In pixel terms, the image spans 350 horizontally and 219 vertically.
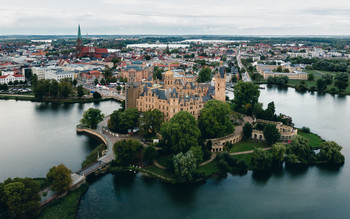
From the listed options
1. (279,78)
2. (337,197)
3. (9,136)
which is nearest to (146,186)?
(337,197)

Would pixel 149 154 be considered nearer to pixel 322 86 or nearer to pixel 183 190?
pixel 183 190

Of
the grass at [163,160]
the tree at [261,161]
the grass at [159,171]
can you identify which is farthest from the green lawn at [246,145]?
the grass at [159,171]

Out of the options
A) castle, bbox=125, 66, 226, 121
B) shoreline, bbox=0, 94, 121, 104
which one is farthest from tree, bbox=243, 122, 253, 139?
shoreline, bbox=0, 94, 121, 104

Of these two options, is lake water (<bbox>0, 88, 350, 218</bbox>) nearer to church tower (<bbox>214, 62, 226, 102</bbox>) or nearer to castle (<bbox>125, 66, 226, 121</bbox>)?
castle (<bbox>125, 66, 226, 121</bbox>)

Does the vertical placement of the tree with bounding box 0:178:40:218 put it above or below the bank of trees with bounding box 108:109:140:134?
below

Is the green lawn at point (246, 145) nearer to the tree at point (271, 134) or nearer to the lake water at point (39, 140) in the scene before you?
the tree at point (271, 134)

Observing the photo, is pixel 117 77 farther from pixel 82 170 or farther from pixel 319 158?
pixel 319 158
